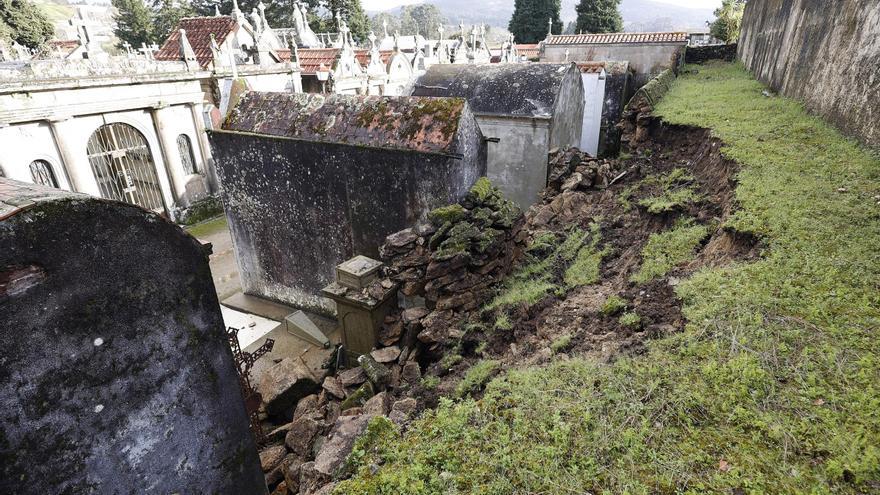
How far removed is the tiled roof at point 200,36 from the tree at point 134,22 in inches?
1018

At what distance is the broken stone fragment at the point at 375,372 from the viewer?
529 cm

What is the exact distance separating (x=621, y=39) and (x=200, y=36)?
22.4 metres

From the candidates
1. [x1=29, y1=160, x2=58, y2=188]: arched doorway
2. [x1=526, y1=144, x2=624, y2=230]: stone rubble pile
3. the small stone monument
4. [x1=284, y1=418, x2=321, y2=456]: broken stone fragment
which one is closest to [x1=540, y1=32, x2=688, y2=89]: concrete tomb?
[x1=526, y1=144, x2=624, y2=230]: stone rubble pile

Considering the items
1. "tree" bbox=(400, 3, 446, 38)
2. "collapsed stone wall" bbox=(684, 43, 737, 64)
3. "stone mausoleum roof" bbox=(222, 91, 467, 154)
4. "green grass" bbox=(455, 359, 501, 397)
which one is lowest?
"green grass" bbox=(455, 359, 501, 397)

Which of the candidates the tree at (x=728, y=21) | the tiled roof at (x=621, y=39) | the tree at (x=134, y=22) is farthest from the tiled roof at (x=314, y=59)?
the tree at (x=134, y=22)

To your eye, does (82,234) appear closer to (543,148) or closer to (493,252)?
(493,252)

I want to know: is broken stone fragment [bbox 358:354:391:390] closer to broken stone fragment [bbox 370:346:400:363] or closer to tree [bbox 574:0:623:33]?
broken stone fragment [bbox 370:346:400:363]

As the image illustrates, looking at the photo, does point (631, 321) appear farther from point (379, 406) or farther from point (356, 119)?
point (356, 119)

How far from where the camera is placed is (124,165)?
43.3 feet

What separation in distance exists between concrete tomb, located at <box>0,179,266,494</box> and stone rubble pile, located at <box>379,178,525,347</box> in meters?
2.52

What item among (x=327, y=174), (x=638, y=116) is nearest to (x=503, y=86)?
(x=638, y=116)

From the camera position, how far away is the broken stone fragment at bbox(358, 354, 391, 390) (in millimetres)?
5289

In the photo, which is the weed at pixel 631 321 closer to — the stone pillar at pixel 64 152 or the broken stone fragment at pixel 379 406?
the broken stone fragment at pixel 379 406

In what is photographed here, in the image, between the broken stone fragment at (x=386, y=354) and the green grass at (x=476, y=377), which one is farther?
the broken stone fragment at (x=386, y=354)
